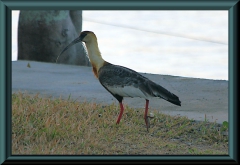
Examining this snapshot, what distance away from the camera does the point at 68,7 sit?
15.5ft

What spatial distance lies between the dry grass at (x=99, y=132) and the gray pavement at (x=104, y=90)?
1.83 ft

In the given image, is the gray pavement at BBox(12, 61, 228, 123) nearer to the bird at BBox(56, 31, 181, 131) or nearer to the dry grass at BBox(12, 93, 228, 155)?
the dry grass at BBox(12, 93, 228, 155)

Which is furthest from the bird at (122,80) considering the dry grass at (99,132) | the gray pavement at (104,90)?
the gray pavement at (104,90)

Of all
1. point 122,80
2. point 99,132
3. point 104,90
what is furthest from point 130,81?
point 104,90

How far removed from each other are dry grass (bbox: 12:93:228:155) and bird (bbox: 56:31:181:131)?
1.71 feet

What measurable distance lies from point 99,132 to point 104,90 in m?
2.81

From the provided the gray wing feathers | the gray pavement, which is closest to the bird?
the gray wing feathers

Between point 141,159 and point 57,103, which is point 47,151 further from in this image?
point 57,103

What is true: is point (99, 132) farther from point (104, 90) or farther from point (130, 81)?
point (104, 90)

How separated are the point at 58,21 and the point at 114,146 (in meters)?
6.94

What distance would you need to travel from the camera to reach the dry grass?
20.5 ft

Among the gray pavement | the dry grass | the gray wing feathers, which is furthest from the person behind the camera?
the gray pavement

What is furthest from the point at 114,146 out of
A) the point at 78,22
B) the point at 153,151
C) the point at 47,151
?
the point at 78,22

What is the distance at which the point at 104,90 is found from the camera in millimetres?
9562
